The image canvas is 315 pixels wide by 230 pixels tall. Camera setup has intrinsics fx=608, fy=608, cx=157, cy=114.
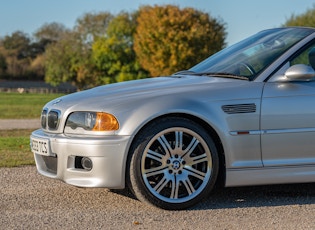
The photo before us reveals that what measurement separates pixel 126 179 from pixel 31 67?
110m

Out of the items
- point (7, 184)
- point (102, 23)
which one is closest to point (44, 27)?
point (102, 23)

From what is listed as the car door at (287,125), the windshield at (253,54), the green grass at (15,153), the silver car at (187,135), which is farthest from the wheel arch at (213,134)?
the green grass at (15,153)

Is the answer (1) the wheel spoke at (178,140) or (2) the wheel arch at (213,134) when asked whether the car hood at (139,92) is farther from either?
(1) the wheel spoke at (178,140)

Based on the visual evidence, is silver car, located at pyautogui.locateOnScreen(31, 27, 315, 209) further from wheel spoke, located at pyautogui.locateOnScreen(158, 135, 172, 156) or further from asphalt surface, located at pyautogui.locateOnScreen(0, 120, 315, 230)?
asphalt surface, located at pyautogui.locateOnScreen(0, 120, 315, 230)

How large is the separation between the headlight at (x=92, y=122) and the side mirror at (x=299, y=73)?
62.9 inches

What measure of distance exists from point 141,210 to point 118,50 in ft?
Answer: 288

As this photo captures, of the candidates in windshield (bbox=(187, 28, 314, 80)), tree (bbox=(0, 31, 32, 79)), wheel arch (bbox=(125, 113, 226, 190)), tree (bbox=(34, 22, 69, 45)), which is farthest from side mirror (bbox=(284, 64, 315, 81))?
tree (bbox=(34, 22, 69, 45))

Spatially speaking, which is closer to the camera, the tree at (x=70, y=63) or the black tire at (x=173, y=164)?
the black tire at (x=173, y=164)

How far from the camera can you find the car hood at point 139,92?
17.1 ft

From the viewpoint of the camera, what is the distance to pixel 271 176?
536 centimetres

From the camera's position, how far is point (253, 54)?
233 inches

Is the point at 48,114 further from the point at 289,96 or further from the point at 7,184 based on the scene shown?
the point at 289,96

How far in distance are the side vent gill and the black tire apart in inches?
10.6

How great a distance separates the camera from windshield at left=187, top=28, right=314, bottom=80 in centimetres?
568
